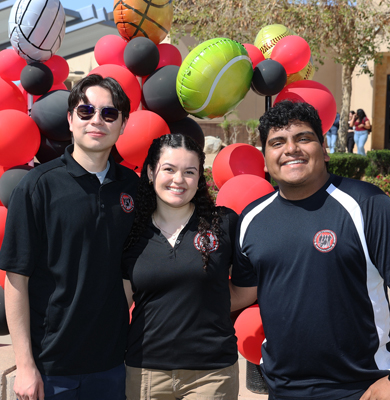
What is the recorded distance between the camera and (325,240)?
1.87m

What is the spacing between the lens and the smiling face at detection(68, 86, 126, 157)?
2.24m

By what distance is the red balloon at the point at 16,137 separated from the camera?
3.41 m

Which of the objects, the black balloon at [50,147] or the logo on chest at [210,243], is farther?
the black balloon at [50,147]

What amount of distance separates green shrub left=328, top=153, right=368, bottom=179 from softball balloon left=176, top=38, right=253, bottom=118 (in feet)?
24.8

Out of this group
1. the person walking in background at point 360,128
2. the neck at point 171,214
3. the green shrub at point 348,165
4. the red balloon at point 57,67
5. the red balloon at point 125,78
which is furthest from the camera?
the person walking in background at point 360,128

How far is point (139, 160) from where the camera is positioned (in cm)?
352

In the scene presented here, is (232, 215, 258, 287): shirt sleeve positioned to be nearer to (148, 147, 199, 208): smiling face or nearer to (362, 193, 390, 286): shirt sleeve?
(148, 147, 199, 208): smiling face

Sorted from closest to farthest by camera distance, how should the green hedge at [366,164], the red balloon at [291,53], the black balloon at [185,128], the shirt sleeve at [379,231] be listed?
1. the shirt sleeve at [379,231]
2. the red balloon at [291,53]
3. the black balloon at [185,128]
4. the green hedge at [366,164]

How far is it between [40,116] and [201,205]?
1.84m

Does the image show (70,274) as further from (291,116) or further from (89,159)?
(291,116)

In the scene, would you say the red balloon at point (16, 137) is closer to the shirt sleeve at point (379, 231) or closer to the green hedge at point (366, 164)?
the shirt sleeve at point (379, 231)

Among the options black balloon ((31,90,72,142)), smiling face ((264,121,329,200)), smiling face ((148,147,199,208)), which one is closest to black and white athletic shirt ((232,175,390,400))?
smiling face ((264,121,329,200))

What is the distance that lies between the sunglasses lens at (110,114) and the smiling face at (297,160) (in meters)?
0.77

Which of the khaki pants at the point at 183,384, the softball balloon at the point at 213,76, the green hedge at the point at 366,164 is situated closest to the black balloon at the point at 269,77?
the softball balloon at the point at 213,76
